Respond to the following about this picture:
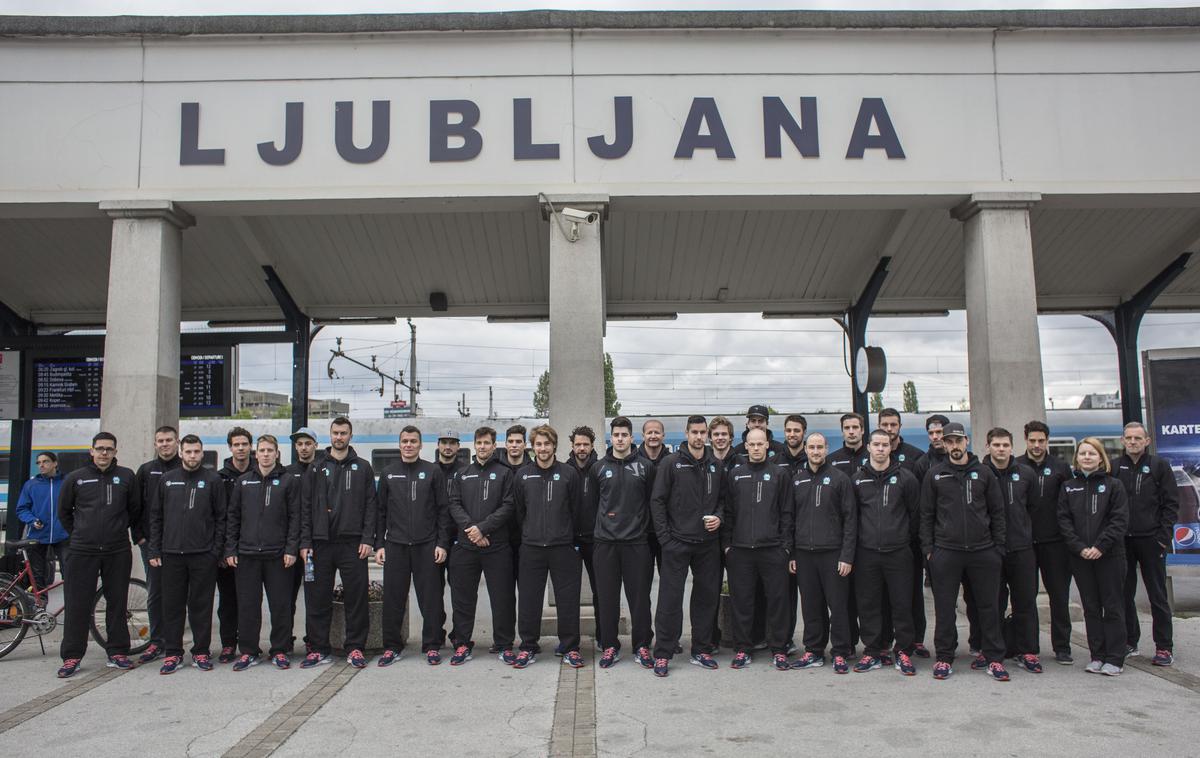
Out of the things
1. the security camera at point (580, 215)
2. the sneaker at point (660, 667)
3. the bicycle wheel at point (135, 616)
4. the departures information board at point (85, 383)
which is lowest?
the sneaker at point (660, 667)

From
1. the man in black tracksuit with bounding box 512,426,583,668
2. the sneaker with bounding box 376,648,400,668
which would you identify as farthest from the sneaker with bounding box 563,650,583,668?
the sneaker with bounding box 376,648,400,668

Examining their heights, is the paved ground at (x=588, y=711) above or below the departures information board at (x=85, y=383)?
below

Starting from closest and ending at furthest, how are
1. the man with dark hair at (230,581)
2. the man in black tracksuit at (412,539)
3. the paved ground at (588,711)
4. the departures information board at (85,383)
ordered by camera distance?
1. the paved ground at (588,711)
2. the man in black tracksuit at (412,539)
3. the man with dark hair at (230,581)
4. the departures information board at (85,383)

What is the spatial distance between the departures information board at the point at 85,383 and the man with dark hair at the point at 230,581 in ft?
19.9

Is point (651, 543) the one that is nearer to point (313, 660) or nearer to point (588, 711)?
point (588, 711)

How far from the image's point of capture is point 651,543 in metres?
6.88

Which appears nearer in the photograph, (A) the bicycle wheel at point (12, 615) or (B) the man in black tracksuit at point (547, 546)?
(B) the man in black tracksuit at point (547, 546)

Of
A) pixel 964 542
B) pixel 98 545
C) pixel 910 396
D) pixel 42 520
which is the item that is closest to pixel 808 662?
pixel 964 542

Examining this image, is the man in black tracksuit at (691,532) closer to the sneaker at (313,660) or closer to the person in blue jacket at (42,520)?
the sneaker at (313,660)

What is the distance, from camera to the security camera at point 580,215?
8068 millimetres

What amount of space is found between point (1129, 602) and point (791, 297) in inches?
272

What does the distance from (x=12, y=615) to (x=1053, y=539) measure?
794 cm

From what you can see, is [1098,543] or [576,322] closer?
[1098,543]

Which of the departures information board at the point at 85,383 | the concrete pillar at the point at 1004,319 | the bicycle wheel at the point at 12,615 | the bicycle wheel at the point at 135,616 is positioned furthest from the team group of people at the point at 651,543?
the departures information board at the point at 85,383
